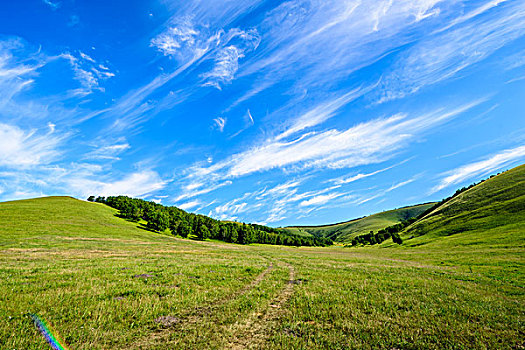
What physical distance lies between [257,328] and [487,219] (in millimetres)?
97973

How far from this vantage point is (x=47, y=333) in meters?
8.00

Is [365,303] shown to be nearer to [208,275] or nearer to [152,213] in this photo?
[208,275]

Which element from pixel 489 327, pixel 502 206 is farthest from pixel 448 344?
pixel 502 206

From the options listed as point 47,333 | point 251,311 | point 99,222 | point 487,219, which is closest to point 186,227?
point 99,222

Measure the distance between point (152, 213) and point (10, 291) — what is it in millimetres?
121709

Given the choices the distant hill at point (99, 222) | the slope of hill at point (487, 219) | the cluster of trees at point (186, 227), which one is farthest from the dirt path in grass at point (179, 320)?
the cluster of trees at point (186, 227)

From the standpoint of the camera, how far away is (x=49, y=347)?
23.4 ft

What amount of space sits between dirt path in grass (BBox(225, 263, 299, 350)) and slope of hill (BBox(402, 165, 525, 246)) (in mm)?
57318

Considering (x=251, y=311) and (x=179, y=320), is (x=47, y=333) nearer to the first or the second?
(x=179, y=320)

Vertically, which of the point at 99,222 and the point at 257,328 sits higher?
the point at 99,222

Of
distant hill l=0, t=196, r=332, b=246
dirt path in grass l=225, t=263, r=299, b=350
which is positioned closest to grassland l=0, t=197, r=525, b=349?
dirt path in grass l=225, t=263, r=299, b=350

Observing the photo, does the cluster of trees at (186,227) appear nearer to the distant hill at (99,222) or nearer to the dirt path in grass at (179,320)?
the distant hill at (99,222)

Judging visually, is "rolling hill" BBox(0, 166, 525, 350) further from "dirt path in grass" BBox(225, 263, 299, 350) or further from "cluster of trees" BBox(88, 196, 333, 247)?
"cluster of trees" BBox(88, 196, 333, 247)

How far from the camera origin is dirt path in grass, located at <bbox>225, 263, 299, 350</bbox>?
8.10 m
